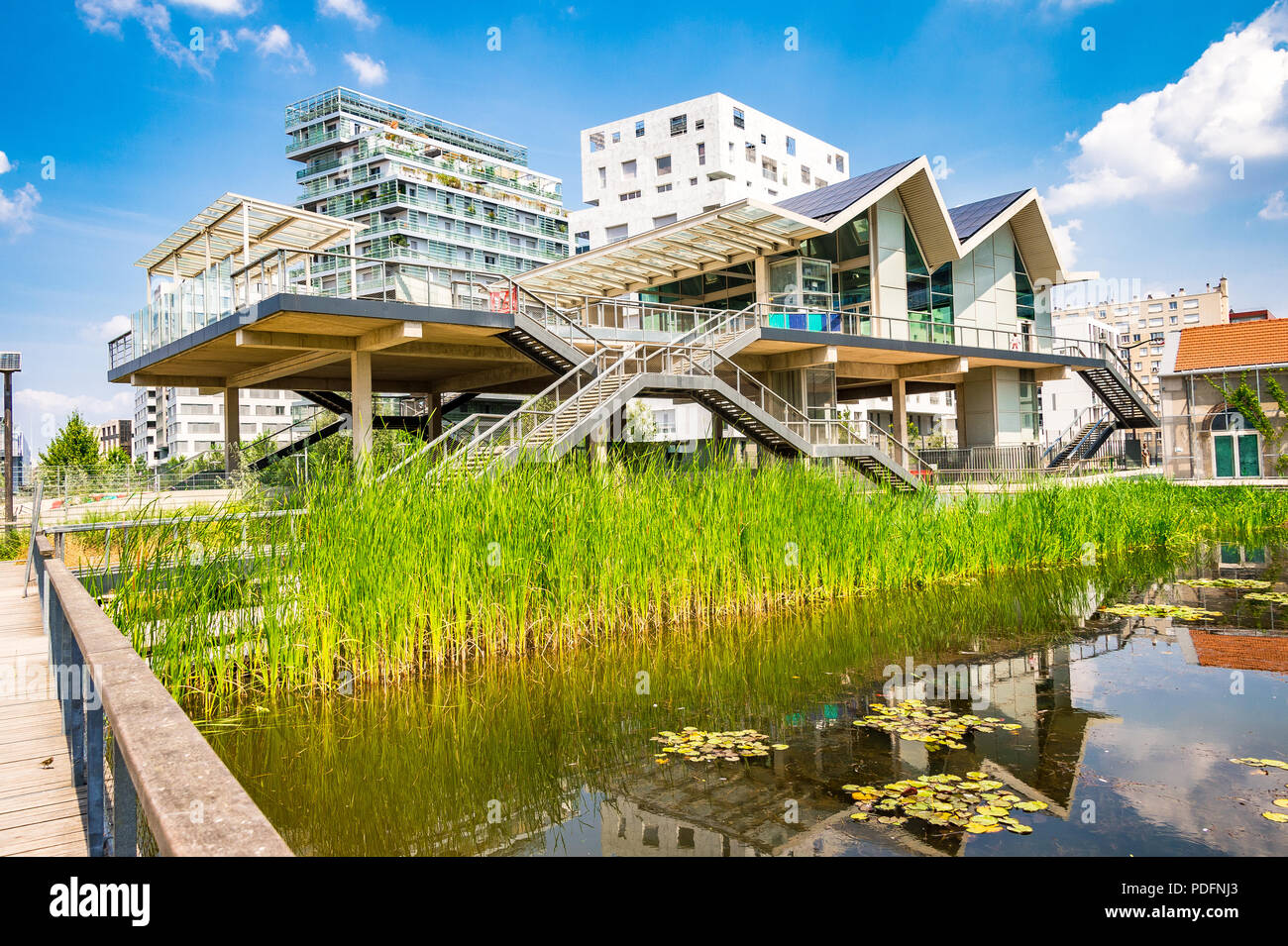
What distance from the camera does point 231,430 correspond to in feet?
80.9

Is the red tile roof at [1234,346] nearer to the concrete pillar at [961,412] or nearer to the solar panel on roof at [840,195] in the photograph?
the concrete pillar at [961,412]

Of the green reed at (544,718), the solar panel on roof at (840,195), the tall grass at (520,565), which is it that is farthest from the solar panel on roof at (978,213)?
the green reed at (544,718)

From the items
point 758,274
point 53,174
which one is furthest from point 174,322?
point 758,274

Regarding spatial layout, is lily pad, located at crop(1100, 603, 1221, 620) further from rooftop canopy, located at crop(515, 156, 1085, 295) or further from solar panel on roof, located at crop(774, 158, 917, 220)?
solar panel on roof, located at crop(774, 158, 917, 220)

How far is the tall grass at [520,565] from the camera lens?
7004mm

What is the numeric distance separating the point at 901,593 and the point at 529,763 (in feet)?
23.8

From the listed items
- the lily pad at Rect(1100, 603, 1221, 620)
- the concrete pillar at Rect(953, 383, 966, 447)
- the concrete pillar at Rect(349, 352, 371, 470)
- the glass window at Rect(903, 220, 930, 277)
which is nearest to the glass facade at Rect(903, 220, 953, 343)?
the glass window at Rect(903, 220, 930, 277)

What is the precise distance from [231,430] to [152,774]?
83.2 ft

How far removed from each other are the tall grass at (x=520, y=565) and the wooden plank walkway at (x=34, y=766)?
2.71ft

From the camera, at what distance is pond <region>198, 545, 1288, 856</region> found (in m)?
4.49

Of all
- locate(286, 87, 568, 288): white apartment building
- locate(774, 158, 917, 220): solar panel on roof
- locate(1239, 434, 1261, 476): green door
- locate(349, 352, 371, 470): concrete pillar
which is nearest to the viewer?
locate(349, 352, 371, 470): concrete pillar

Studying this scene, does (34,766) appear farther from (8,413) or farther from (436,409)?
(436,409)

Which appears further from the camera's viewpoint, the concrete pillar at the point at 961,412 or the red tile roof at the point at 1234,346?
the concrete pillar at the point at 961,412

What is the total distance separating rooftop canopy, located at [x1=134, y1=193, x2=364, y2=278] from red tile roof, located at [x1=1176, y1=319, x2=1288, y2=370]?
96.2 ft
